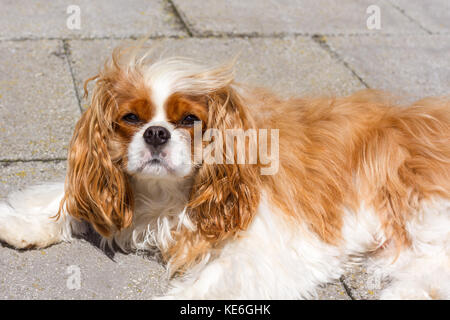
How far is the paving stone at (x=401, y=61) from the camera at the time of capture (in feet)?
21.2

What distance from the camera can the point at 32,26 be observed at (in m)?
6.96

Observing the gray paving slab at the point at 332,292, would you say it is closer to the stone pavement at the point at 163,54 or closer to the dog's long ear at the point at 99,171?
the stone pavement at the point at 163,54

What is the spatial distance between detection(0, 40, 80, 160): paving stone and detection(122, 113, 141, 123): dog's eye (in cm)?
177

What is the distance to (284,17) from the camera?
775 centimetres

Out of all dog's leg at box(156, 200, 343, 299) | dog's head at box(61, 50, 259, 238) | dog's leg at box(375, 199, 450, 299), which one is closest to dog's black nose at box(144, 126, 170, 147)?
dog's head at box(61, 50, 259, 238)

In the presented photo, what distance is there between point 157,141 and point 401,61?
459 centimetres

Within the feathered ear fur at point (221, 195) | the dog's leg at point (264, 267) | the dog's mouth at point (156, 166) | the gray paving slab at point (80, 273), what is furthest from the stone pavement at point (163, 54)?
the dog's mouth at point (156, 166)

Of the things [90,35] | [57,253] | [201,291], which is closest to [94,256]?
[57,253]

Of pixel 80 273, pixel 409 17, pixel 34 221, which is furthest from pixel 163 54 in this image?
pixel 409 17

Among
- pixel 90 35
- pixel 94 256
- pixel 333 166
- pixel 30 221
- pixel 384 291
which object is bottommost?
pixel 384 291

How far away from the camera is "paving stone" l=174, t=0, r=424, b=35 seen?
24.2ft

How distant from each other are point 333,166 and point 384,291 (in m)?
0.85

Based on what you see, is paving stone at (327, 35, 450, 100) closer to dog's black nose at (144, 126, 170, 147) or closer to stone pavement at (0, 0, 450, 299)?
stone pavement at (0, 0, 450, 299)
